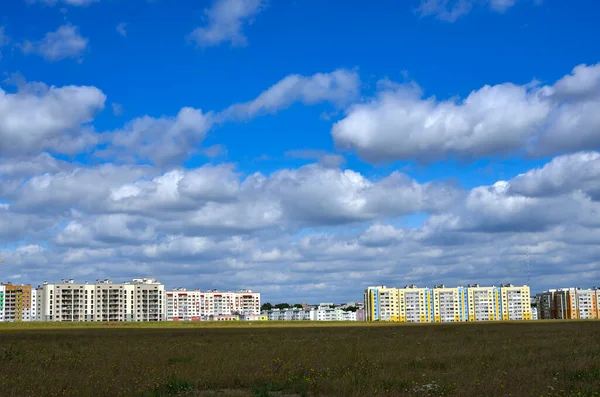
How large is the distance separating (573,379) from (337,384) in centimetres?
740

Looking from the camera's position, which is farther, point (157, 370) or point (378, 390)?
point (157, 370)

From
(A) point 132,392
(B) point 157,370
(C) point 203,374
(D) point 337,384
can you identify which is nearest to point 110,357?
(B) point 157,370

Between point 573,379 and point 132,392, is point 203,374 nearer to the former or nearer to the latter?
point 132,392

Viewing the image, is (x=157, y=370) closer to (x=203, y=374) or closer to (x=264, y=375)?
(x=203, y=374)

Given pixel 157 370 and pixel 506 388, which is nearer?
pixel 506 388

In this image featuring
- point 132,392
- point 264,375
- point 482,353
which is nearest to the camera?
point 132,392

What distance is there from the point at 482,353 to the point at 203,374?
13.8 metres

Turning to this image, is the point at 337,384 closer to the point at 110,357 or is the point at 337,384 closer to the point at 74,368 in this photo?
the point at 74,368

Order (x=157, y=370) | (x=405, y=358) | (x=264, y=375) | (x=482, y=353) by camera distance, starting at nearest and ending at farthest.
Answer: (x=264, y=375) < (x=157, y=370) < (x=405, y=358) < (x=482, y=353)

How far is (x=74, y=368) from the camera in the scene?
2358cm

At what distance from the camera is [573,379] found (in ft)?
64.8

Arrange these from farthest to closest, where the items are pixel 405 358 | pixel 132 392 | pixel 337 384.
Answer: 1. pixel 405 358
2. pixel 337 384
3. pixel 132 392

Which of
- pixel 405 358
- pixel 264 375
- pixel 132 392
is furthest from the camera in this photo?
pixel 405 358

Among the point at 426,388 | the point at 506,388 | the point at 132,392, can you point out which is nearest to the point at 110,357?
the point at 132,392
